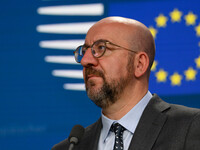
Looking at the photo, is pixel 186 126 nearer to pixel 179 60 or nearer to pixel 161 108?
pixel 161 108

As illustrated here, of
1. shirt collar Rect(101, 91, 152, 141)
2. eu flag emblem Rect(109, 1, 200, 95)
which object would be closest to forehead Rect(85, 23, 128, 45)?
shirt collar Rect(101, 91, 152, 141)

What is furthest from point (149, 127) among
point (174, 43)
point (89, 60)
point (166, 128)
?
point (174, 43)

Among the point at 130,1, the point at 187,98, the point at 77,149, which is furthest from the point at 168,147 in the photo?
the point at 130,1

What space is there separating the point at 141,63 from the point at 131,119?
0.29 meters

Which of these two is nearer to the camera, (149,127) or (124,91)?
(149,127)

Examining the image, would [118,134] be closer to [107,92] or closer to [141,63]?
[107,92]

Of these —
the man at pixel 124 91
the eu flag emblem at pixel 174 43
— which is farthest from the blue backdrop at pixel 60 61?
the man at pixel 124 91

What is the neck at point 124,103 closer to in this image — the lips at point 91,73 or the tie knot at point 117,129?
the tie knot at point 117,129

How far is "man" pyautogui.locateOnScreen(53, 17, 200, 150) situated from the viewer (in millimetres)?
1532

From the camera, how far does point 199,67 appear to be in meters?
2.61

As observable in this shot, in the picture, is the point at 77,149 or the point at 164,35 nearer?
the point at 77,149

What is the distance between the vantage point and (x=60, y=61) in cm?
275

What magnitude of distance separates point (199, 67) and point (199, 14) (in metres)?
0.41

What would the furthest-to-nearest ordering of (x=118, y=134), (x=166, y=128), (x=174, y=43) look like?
(x=174, y=43) → (x=118, y=134) → (x=166, y=128)
